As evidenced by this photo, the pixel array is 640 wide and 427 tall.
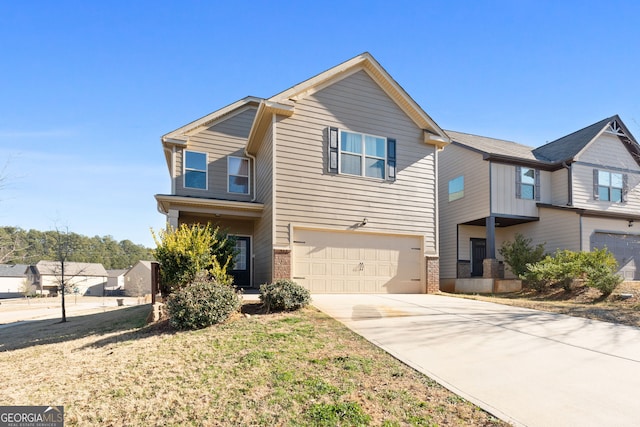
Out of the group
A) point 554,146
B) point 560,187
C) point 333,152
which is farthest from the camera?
point 554,146

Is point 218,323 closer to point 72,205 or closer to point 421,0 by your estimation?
point 421,0

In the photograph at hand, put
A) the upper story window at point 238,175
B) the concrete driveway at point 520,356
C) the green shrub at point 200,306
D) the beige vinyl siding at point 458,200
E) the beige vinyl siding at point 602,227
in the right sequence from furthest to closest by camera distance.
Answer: the beige vinyl siding at point 458,200 < the beige vinyl siding at point 602,227 < the upper story window at point 238,175 < the green shrub at point 200,306 < the concrete driveway at point 520,356

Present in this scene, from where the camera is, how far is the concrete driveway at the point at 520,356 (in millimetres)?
3842

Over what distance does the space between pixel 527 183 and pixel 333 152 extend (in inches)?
439

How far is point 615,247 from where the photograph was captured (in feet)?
55.6

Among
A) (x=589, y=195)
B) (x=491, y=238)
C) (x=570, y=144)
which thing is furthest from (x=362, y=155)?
(x=570, y=144)

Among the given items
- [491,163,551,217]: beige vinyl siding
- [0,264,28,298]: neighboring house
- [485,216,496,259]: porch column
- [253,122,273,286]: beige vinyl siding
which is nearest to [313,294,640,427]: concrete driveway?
[253,122,273,286]: beige vinyl siding

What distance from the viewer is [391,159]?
503 inches

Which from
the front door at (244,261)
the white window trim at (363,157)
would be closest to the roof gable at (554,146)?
the white window trim at (363,157)

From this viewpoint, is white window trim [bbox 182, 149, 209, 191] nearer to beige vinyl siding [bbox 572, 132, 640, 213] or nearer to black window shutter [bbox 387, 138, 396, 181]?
black window shutter [bbox 387, 138, 396, 181]

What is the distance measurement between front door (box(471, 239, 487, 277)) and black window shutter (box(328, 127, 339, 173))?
11092 mm

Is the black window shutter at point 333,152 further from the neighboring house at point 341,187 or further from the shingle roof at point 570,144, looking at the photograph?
the shingle roof at point 570,144

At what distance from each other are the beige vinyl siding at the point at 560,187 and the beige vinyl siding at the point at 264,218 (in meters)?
14.3

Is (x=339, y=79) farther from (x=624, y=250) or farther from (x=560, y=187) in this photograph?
(x=624, y=250)
